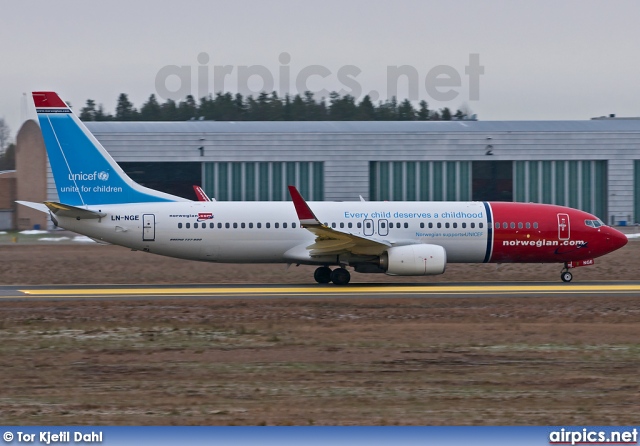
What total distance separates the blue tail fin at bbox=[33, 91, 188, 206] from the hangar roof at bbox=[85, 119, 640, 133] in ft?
90.2

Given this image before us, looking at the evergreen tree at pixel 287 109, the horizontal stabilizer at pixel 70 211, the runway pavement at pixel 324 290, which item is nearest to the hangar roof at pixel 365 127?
the horizontal stabilizer at pixel 70 211

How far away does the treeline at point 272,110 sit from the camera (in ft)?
327

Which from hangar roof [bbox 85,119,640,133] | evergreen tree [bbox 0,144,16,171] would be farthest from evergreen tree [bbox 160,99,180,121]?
hangar roof [bbox 85,119,640,133]

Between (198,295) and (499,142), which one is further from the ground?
(499,142)

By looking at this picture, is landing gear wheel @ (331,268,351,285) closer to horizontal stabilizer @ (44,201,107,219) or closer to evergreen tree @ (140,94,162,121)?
horizontal stabilizer @ (44,201,107,219)

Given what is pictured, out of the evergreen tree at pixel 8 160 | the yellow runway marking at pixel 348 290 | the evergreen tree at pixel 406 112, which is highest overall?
the evergreen tree at pixel 406 112

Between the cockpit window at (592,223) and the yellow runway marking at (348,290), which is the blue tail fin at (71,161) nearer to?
the yellow runway marking at (348,290)

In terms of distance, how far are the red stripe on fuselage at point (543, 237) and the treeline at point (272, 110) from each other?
65.8 meters

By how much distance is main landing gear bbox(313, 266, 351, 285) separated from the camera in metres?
31.1

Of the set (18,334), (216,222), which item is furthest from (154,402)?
(216,222)

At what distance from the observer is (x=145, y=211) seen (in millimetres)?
30984

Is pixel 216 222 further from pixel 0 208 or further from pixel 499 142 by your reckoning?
pixel 0 208

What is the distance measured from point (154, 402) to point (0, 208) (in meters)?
58.2

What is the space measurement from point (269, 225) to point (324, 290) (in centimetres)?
351
